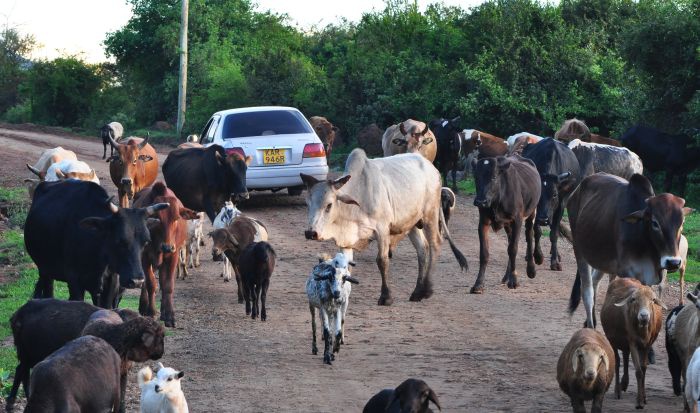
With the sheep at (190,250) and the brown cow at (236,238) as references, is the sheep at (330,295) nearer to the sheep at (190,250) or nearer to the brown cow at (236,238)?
the brown cow at (236,238)

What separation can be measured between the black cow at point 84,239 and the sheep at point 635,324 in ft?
14.5

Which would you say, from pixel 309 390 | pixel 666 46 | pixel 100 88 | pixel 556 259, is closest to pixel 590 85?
pixel 666 46

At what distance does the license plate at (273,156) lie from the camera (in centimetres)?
2152

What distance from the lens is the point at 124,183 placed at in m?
19.5

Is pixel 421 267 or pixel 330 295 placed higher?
pixel 330 295

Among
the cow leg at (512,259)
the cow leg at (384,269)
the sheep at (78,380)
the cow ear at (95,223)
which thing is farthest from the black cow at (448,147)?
the sheep at (78,380)

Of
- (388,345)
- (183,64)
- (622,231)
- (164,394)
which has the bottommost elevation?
(388,345)

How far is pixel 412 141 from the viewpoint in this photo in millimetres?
24609

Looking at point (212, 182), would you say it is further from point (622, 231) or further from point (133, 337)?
point (133, 337)

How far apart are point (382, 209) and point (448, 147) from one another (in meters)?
12.7

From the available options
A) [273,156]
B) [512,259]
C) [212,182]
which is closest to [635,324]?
[512,259]

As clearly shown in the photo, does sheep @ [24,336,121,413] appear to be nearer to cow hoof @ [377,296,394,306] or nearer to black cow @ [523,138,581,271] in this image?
cow hoof @ [377,296,394,306]

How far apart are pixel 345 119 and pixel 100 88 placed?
30581 millimetres

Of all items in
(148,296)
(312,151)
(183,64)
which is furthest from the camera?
(183,64)
